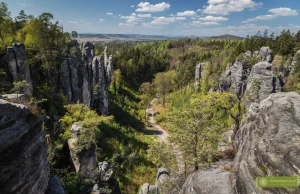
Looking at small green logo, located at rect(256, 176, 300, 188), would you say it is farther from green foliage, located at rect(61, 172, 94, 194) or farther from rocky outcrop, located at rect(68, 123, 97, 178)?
rocky outcrop, located at rect(68, 123, 97, 178)

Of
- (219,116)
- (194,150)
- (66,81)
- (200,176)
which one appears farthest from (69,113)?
(219,116)

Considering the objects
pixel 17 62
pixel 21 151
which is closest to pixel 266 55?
pixel 17 62

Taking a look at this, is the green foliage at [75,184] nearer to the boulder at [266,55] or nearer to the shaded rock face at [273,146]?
the shaded rock face at [273,146]

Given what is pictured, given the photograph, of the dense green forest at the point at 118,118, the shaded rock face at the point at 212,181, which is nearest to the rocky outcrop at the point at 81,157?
the dense green forest at the point at 118,118

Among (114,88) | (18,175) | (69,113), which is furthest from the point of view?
(114,88)

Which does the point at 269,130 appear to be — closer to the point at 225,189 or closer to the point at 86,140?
the point at 225,189
